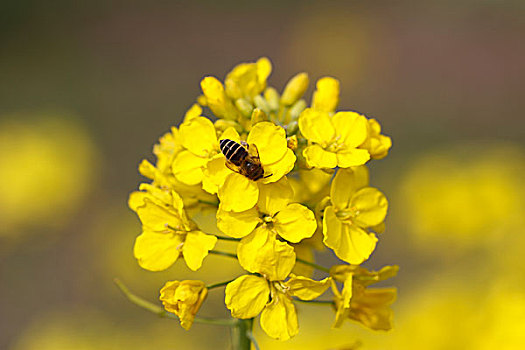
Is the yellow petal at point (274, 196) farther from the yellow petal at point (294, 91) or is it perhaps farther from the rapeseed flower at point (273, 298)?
the yellow petal at point (294, 91)

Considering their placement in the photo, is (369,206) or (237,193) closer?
(237,193)

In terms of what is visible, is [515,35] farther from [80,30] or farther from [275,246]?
[275,246]

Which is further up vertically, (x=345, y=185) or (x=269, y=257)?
(x=345, y=185)

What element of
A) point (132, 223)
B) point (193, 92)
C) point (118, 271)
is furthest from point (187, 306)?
point (193, 92)

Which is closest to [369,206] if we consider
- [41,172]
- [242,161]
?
[242,161]

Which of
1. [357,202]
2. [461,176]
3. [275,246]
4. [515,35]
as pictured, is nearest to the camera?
[275,246]

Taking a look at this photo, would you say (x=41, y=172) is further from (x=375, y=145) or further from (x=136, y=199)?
(x=375, y=145)
